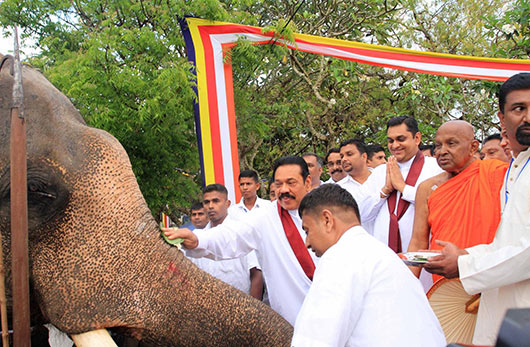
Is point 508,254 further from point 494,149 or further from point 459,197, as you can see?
point 494,149

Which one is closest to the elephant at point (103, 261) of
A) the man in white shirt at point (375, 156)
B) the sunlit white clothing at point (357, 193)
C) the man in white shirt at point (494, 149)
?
the sunlit white clothing at point (357, 193)

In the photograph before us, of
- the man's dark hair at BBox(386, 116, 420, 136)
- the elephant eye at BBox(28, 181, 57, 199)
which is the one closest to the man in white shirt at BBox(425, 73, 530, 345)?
the elephant eye at BBox(28, 181, 57, 199)

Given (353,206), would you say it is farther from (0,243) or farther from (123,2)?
(123,2)

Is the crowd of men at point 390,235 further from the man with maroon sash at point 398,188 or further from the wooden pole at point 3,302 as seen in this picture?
the wooden pole at point 3,302

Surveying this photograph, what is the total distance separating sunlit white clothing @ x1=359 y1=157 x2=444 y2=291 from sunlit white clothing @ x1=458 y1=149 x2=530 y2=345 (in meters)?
1.61

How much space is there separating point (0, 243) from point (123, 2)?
6.08 metres

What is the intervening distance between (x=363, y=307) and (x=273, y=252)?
173cm

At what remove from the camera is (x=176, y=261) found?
2.45 metres

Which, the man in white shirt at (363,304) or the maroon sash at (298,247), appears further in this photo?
the maroon sash at (298,247)

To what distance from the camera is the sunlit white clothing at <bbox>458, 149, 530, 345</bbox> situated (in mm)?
2369

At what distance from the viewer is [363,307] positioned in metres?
2.18

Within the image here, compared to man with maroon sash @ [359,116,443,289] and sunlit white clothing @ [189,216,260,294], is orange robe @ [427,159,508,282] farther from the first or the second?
sunlit white clothing @ [189,216,260,294]

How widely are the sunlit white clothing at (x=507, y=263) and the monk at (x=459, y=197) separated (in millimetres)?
813

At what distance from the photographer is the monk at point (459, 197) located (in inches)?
139
